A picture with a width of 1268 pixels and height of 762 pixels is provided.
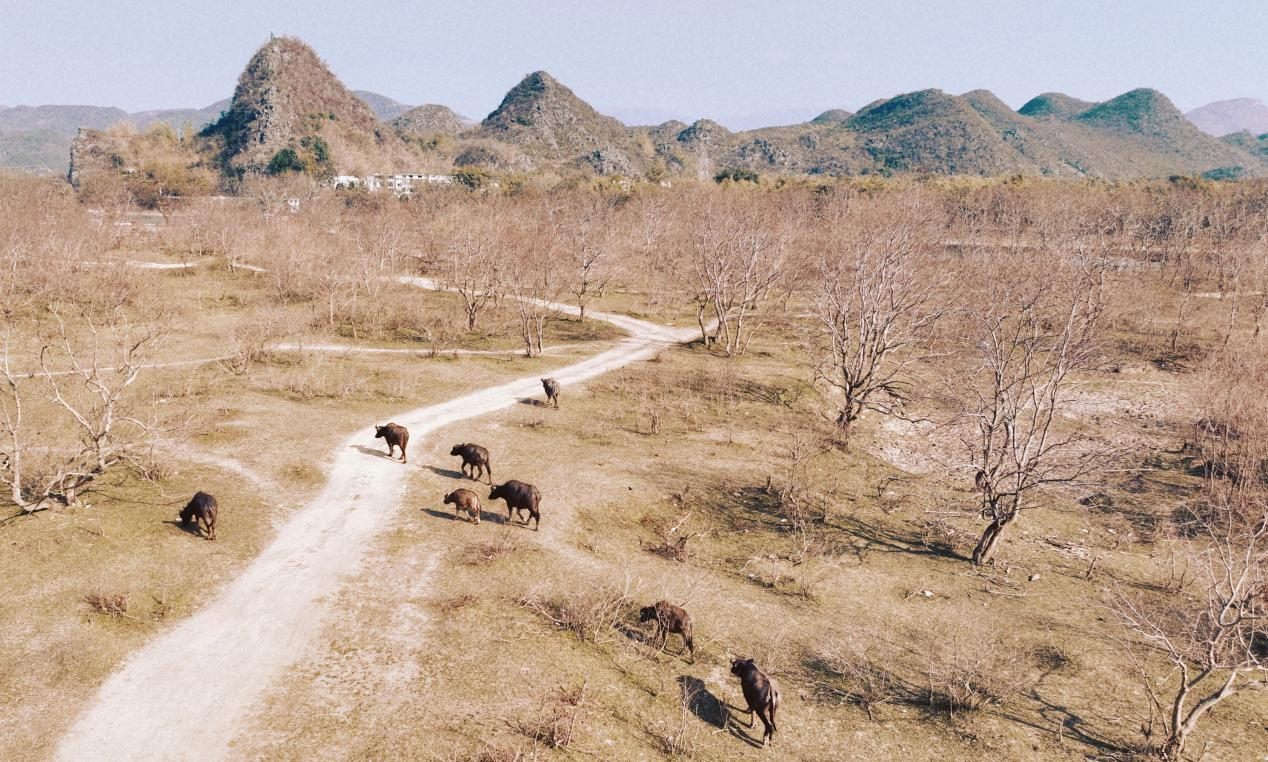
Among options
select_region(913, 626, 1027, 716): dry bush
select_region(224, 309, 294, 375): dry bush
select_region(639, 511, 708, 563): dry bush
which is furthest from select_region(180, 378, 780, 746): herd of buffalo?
select_region(224, 309, 294, 375): dry bush

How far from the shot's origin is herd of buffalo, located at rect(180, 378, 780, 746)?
12477 millimetres

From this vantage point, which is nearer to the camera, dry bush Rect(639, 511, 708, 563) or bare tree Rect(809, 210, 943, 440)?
dry bush Rect(639, 511, 708, 563)

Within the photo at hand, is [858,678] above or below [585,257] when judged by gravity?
below

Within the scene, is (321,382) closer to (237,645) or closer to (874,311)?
(237,645)

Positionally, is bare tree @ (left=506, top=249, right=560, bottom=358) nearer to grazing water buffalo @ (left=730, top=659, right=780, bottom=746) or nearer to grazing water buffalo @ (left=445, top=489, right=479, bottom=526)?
grazing water buffalo @ (left=445, top=489, right=479, bottom=526)

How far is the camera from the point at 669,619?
14.9m

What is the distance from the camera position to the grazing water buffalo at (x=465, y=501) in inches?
802

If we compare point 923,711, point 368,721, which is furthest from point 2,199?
point 923,711

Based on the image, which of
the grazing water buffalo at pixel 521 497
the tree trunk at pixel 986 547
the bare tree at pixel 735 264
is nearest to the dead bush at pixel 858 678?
the tree trunk at pixel 986 547

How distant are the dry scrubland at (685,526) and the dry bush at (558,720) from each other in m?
0.07

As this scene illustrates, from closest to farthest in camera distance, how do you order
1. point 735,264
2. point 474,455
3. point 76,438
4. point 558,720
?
point 558,720 < point 474,455 < point 76,438 < point 735,264

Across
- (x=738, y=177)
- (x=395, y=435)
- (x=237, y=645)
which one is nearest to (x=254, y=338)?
(x=395, y=435)

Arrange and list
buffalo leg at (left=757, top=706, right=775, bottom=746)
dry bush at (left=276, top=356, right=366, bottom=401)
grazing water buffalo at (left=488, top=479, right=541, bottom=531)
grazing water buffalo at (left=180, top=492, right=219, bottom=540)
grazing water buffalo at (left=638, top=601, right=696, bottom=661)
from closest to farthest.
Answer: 1. buffalo leg at (left=757, top=706, right=775, bottom=746)
2. grazing water buffalo at (left=638, top=601, right=696, bottom=661)
3. grazing water buffalo at (left=180, top=492, right=219, bottom=540)
4. grazing water buffalo at (left=488, top=479, right=541, bottom=531)
5. dry bush at (left=276, top=356, right=366, bottom=401)

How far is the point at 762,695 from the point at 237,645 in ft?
39.3
